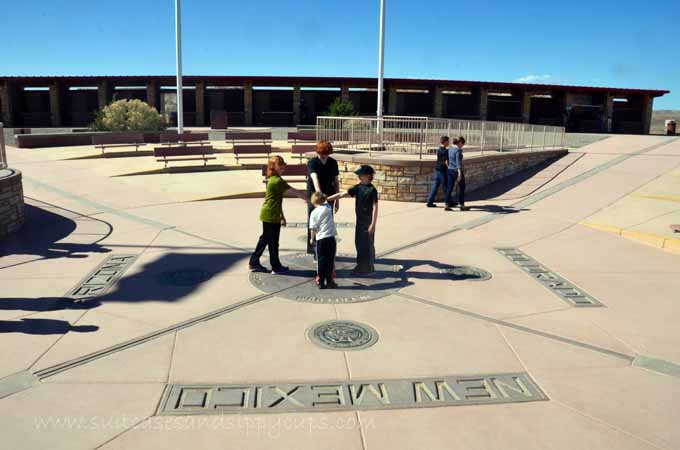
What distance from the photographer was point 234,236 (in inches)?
354

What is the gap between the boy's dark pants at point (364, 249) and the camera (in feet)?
22.2

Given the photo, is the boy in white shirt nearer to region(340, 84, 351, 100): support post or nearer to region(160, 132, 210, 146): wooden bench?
region(160, 132, 210, 146): wooden bench

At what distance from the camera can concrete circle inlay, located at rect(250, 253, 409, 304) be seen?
6148 mm

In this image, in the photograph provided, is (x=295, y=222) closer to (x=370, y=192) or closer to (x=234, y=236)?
(x=234, y=236)

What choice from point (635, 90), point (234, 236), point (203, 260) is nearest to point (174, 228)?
point (234, 236)

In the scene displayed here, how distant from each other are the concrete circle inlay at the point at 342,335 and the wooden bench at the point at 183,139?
59.4 ft

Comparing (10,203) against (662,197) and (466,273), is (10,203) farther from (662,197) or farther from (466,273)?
(662,197)

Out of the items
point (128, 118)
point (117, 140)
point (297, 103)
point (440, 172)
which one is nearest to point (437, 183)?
point (440, 172)

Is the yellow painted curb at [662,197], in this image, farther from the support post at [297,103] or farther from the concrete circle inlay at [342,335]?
the support post at [297,103]

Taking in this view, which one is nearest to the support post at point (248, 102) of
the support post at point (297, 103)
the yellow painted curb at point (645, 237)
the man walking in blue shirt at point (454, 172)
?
the support post at point (297, 103)

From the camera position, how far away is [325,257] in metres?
6.30

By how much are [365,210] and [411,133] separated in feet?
25.4

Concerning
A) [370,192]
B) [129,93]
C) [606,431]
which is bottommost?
[606,431]

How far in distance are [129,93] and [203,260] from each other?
33.3m
